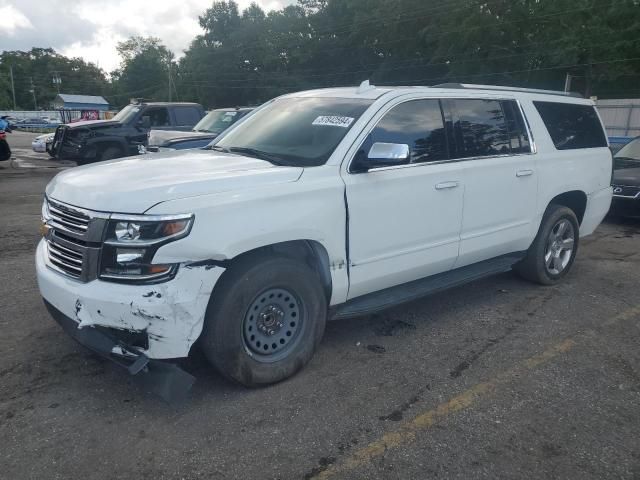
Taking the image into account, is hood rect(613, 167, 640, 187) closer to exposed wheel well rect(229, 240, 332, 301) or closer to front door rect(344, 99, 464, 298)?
front door rect(344, 99, 464, 298)

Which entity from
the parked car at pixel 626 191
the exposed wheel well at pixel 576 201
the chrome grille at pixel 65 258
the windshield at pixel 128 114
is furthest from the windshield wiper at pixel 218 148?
the windshield at pixel 128 114

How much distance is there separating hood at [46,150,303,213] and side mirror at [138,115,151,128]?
10.5 meters

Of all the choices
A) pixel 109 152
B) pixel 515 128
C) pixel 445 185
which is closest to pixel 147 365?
pixel 445 185

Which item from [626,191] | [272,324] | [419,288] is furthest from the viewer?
[626,191]

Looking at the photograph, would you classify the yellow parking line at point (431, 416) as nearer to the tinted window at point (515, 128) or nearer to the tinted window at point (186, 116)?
the tinted window at point (515, 128)

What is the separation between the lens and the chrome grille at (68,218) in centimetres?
311

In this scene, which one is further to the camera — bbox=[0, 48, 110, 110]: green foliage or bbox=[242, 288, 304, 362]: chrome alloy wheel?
bbox=[0, 48, 110, 110]: green foliage

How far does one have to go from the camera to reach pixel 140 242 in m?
2.94

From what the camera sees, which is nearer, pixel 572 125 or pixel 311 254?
pixel 311 254

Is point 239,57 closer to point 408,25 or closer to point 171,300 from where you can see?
point 408,25

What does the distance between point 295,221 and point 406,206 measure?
3.38 ft

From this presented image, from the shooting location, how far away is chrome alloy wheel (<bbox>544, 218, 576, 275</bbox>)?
18.4 ft

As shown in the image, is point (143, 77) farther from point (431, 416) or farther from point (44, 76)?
point (431, 416)

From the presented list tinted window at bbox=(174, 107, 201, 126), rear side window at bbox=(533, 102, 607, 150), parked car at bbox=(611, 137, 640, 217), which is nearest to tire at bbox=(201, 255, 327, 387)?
rear side window at bbox=(533, 102, 607, 150)
